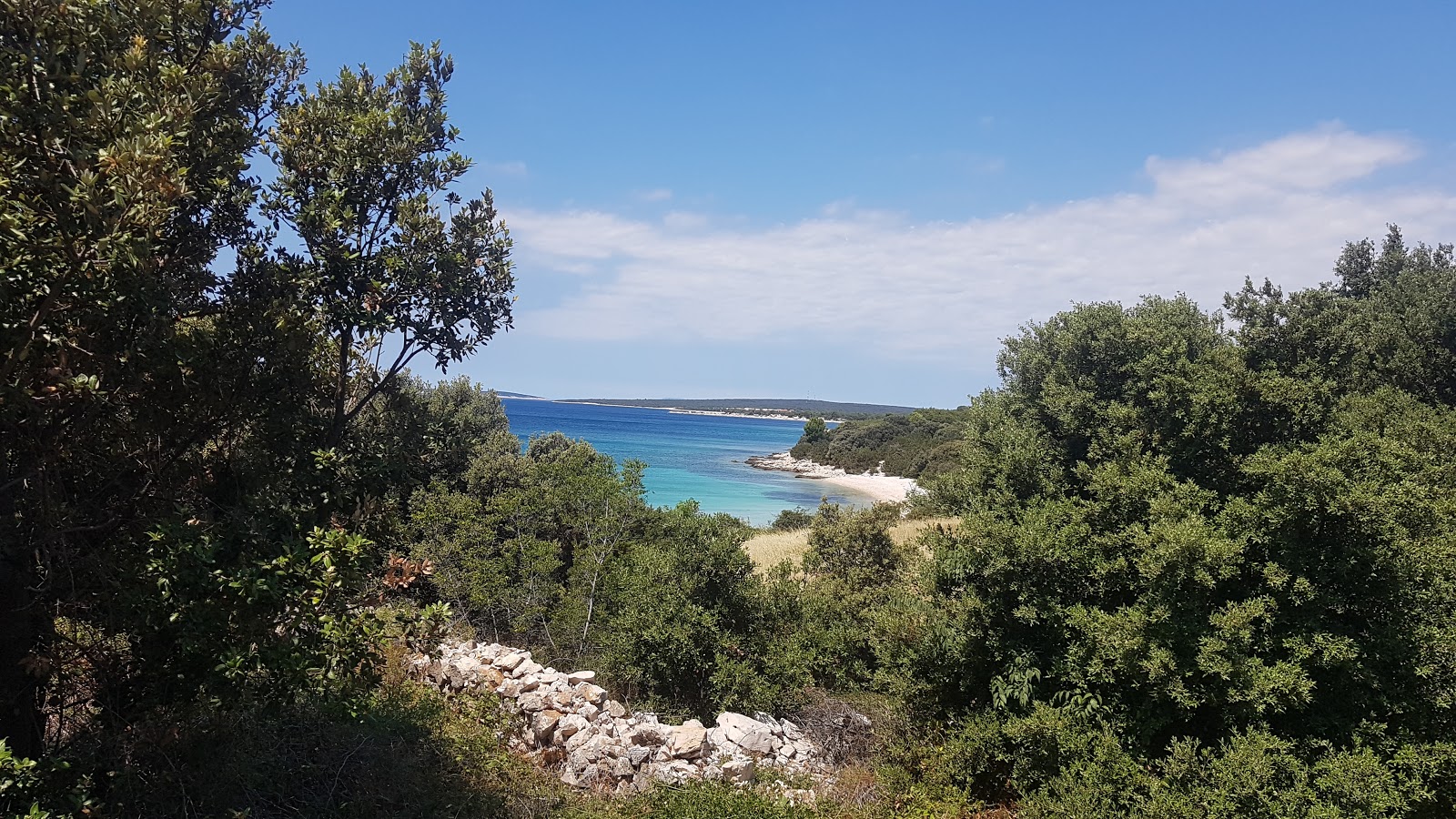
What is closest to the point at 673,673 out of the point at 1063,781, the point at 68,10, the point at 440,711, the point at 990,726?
the point at 440,711

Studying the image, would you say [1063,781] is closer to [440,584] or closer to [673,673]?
[673,673]

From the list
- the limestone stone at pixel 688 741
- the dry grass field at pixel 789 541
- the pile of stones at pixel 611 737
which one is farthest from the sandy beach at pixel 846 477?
the limestone stone at pixel 688 741

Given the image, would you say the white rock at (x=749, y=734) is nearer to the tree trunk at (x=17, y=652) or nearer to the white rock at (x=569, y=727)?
the white rock at (x=569, y=727)

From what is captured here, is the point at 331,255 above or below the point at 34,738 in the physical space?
above

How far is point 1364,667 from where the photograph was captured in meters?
9.38

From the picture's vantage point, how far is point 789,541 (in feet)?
114

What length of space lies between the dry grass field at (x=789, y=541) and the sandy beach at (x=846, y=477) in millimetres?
15109

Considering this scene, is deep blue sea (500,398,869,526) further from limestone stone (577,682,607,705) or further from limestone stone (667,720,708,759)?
limestone stone (667,720,708,759)

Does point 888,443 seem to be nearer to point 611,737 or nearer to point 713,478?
point 713,478

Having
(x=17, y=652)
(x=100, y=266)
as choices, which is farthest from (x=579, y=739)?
(x=100, y=266)

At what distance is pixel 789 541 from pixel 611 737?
2456 cm

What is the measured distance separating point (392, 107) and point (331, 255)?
1.76 m

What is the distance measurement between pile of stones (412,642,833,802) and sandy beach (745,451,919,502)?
131 feet

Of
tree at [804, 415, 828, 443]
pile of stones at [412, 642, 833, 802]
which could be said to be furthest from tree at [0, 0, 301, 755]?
tree at [804, 415, 828, 443]
